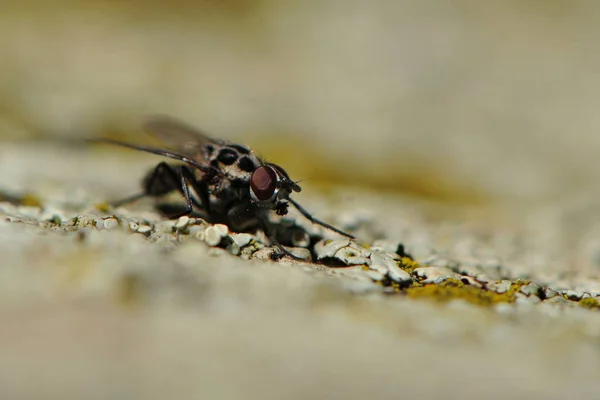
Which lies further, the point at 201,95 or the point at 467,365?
the point at 201,95

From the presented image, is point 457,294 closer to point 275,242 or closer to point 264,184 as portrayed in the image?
point 275,242

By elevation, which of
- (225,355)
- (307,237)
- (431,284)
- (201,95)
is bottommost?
(225,355)

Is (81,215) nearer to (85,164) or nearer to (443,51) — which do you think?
(85,164)

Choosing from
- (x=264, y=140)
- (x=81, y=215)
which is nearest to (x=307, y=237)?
(x=81, y=215)

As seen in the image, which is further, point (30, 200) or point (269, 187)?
point (30, 200)

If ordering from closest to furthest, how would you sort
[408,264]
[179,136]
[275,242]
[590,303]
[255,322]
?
1. [255,322]
2. [590,303]
3. [408,264]
4. [275,242]
5. [179,136]

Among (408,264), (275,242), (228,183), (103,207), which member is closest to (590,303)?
(408,264)

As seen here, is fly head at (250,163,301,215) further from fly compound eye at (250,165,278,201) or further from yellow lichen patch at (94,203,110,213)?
yellow lichen patch at (94,203,110,213)
